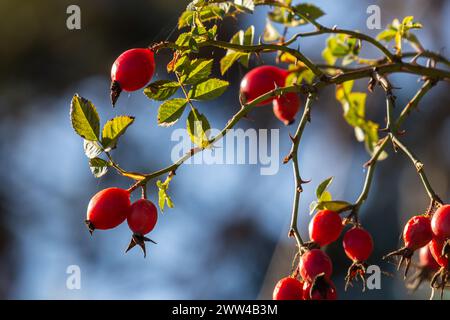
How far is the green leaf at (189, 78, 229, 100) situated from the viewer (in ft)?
3.96

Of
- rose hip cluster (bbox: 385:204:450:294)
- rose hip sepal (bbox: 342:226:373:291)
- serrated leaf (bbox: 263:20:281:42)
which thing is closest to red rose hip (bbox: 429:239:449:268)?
rose hip cluster (bbox: 385:204:450:294)

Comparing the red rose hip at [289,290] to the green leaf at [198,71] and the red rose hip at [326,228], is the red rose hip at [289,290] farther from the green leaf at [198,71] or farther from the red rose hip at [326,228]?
the green leaf at [198,71]

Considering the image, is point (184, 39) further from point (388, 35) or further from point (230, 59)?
point (388, 35)

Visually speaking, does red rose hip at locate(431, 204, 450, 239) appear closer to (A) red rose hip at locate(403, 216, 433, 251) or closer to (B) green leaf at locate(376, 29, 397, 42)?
(A) red rose hip at locate(403, 216, 433, 251)

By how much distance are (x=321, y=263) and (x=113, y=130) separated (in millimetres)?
388

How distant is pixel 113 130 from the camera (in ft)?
3.85

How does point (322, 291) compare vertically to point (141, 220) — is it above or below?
below

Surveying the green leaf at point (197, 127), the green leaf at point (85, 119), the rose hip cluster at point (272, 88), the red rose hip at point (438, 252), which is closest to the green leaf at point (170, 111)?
the green leaf at point (197, 127)

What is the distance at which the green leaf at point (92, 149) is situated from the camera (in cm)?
118

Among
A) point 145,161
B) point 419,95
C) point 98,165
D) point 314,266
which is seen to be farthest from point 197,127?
point 145,161

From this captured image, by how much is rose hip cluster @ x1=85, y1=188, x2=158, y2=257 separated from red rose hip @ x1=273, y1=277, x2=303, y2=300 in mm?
227

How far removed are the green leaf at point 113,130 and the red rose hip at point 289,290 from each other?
0.35 meters
